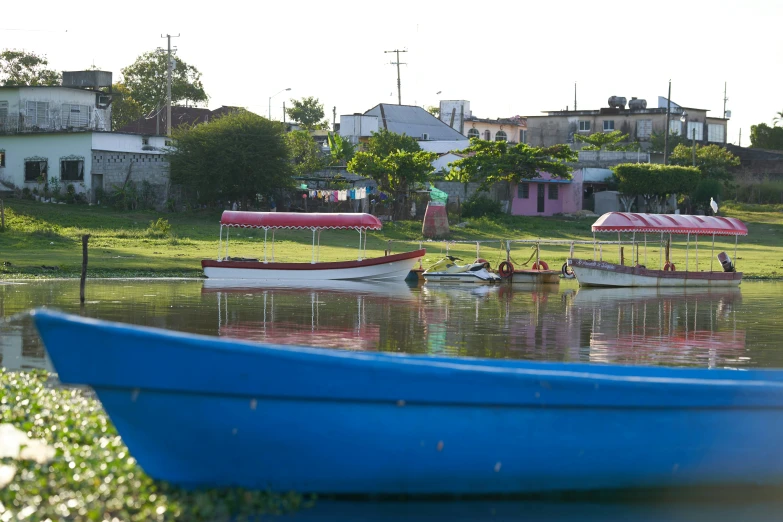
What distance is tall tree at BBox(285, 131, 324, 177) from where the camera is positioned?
187 feet

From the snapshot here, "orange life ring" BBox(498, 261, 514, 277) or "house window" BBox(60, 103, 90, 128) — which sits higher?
"house window" BBox(60, 103, 90, 128)

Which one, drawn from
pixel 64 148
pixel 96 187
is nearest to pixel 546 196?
pixel 96 187

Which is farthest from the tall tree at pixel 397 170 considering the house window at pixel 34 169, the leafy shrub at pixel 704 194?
the leafy shrub at pixel 704 194

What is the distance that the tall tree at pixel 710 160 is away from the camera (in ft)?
207

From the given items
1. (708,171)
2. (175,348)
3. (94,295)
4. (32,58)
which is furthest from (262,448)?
(32,58)

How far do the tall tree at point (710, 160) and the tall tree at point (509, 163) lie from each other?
46.2 feet

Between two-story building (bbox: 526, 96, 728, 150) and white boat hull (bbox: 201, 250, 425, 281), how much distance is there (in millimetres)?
43515

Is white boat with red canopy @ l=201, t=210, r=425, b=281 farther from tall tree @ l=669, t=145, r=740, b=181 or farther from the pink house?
tall tree @ l=669, t=145, r=740, b=181

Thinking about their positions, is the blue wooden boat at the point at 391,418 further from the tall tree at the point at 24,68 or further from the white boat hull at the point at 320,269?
the tall tree at the point at 24,68

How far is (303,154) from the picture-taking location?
2378 inches

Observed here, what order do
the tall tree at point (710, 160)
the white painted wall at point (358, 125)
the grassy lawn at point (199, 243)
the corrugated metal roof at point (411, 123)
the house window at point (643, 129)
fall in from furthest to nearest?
the corrugated metal roof at point (411, 123) → the house window at point (643, 129) → the white painted wall at point (358, 125) → the tall tree at point (710, 160) → the grassy lawn at point (199, 243)

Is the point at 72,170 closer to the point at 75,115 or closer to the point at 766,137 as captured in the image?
the point at 75,115

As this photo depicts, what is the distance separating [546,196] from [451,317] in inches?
1439

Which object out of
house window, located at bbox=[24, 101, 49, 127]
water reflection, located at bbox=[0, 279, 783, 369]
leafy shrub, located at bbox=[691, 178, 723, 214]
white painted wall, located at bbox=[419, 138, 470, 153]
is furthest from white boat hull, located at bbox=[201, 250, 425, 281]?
white painted wall, located at bbox=[419, 138, 470, 153]
